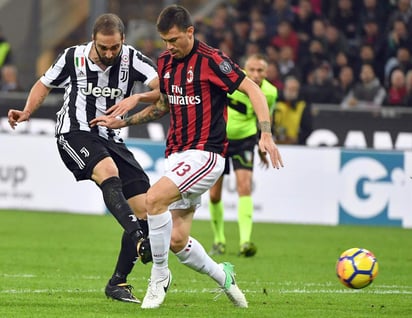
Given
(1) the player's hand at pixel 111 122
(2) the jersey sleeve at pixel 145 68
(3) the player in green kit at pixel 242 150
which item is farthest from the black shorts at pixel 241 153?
(1) the player's hand at pixel 111 122

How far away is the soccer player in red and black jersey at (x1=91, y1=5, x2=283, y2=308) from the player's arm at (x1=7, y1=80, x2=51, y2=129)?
123 centimetres

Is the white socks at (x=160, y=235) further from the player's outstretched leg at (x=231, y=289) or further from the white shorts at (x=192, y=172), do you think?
the player's outstretched leg at (x=231, y=289)

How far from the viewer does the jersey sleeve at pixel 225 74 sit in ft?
26.2

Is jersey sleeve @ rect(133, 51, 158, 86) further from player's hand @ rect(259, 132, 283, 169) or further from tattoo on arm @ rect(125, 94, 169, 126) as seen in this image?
player's hand @ rect(259, 132, 283, 169)

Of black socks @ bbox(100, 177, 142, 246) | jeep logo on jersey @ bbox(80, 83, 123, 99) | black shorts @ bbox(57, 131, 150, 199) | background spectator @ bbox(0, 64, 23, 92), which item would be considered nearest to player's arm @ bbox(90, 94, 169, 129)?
black shorts @ bbox(57, 131, 150, 199)

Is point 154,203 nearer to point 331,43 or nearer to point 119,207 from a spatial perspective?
point 119,207

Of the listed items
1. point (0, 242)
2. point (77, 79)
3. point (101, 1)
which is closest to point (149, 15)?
point (101, 1)

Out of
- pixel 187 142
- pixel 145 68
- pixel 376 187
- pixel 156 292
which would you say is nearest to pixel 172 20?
pixel 187 142

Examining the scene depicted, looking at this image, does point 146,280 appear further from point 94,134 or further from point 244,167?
point 244,167

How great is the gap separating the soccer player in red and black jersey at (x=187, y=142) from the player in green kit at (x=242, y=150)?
4746mm

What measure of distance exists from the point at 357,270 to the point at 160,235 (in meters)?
1.52

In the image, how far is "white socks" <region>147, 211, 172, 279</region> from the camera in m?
7.86

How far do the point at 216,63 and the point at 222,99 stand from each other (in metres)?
0.29

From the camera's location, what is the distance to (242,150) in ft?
43.4
